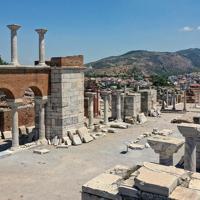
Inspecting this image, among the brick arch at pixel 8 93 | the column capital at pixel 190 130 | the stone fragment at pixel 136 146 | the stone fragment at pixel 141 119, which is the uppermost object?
the brick arch at pixel 8 93

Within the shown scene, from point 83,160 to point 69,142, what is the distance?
336 centimetres

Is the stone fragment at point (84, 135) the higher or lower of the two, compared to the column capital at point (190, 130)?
lower

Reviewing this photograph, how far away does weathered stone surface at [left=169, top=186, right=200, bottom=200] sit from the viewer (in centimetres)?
646

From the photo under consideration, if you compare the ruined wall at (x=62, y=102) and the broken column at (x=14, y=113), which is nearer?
the broken column at (x=14, y=113)

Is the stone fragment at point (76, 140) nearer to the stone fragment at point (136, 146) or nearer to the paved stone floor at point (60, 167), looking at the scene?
the paved stone floor at point (60, 167)

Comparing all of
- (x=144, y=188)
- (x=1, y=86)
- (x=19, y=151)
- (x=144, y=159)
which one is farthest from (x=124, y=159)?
(x=144, y=188)

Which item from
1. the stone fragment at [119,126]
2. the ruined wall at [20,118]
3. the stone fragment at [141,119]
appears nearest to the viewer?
the ruined wall at [20,118]

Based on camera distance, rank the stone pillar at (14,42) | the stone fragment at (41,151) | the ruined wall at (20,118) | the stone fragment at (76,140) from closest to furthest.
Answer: the stone fragment at (41,151), the stone pillar at (14,42), the stone fragment at (76,140), the ruined wall at (20,118)

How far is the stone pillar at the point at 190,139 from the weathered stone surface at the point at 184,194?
133 inches

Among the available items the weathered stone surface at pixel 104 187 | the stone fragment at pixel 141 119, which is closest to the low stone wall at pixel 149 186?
the weathered stone surface at pixel 104 187

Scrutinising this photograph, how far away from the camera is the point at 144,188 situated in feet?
21.9

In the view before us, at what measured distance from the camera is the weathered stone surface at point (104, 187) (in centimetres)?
746

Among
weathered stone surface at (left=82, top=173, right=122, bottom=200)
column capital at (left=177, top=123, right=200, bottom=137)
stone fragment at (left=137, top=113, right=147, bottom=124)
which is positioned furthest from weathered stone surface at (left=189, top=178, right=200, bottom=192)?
stone fragment at (left=137, top=113, right=147, bottom=124)

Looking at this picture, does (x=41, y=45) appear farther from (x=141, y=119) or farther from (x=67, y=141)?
(x=141, y=119)
